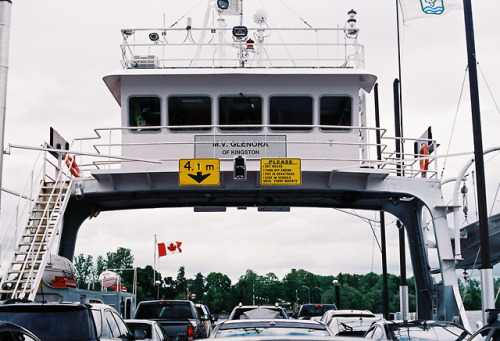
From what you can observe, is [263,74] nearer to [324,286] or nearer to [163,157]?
[163,157]

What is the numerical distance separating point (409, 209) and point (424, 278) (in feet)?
7.85

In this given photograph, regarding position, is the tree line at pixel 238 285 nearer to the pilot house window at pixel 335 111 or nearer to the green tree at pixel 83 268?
the green tree at pixel 83 268

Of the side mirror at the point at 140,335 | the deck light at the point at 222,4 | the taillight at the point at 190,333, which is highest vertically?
the deck light at the point at 222,4

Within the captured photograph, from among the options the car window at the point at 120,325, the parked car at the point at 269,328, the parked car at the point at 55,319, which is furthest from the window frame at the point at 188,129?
the parked car at the point at 269,328

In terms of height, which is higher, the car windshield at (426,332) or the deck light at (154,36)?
the deck light at (154,36)

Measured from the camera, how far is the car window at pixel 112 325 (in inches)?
457

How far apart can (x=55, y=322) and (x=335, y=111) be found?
13985mm

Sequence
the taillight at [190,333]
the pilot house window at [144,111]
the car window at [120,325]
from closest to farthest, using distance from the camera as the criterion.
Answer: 1. the car window at [120,325]
2. the taillight at [190,333]
3. the pilot house window at [144,111]

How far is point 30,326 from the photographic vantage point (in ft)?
33.3

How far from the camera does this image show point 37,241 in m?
20.5

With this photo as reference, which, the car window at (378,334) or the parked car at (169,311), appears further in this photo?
the parked car at (169,311)

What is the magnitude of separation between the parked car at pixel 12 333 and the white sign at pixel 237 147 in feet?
44.2

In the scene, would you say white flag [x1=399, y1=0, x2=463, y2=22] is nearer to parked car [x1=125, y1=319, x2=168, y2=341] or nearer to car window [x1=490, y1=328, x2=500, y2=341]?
parked car [x1=125, y1=319, x2=168, y2=341]

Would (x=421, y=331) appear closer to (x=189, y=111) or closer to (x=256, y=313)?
(x=256, y=313)
